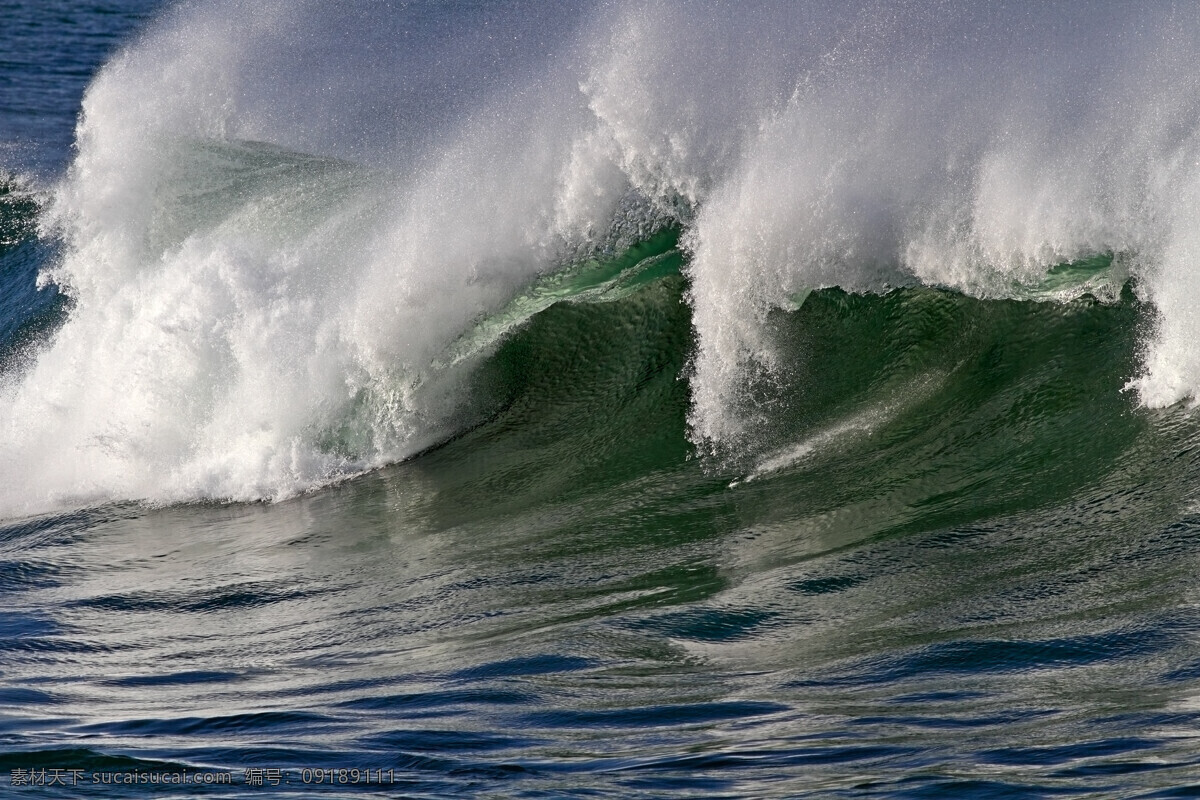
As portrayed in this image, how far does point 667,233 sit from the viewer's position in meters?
9.27

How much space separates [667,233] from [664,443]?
66.1 inches

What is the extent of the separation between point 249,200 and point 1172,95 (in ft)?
25.0

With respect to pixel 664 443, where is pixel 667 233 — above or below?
above

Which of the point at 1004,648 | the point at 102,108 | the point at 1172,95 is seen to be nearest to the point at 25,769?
the point at 1004,648

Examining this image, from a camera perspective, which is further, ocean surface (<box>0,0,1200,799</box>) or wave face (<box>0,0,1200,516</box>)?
wave face (<box>0,0,1200,516</box>)

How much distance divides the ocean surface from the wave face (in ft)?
0.09

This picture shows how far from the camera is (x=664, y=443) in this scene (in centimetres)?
830

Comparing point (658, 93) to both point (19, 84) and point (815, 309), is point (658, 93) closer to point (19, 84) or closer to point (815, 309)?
point (815, 309)

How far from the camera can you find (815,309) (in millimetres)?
8531

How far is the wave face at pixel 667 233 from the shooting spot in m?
8.19

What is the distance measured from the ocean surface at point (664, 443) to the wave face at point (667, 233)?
3cm

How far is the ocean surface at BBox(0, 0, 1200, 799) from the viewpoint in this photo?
4.88 meters

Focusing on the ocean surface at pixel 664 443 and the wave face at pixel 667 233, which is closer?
the ocean surface at pixel 664 443

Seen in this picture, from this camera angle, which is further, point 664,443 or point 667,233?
point 667,233
